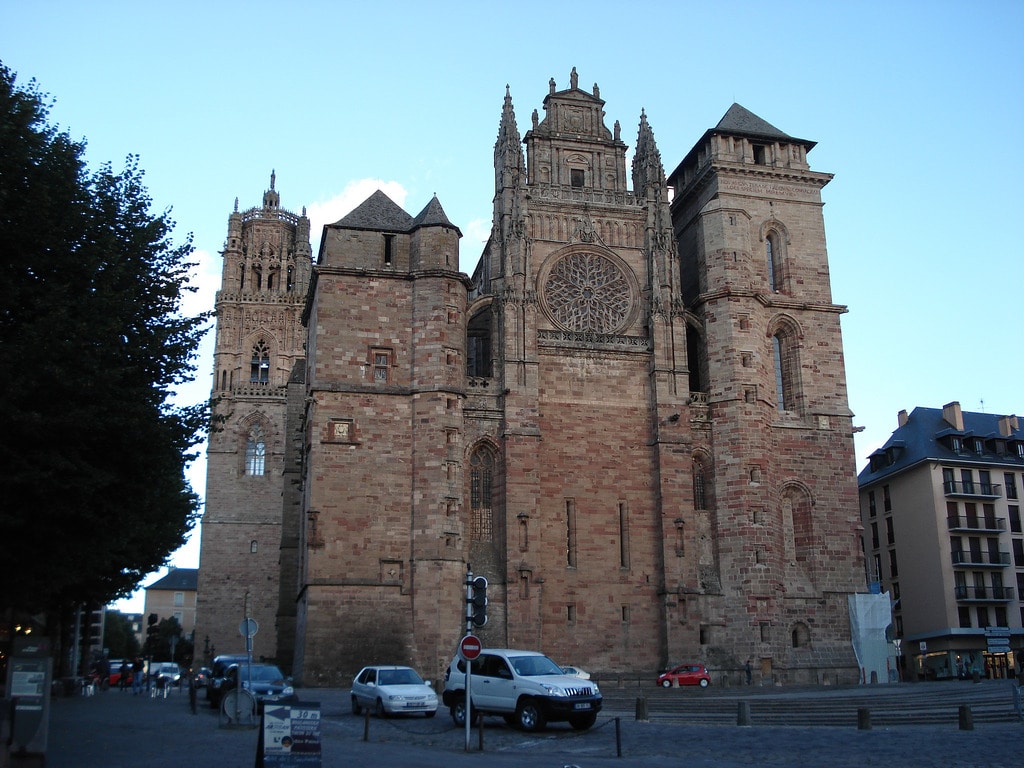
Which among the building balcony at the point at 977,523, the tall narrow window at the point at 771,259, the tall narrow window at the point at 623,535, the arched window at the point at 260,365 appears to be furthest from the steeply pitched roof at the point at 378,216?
the building balcony at the point at 977,523

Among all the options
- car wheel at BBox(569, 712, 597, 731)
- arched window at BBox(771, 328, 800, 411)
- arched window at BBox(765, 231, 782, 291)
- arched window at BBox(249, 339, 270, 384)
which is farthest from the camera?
arched window at BBox(249, 339, 270, 384)

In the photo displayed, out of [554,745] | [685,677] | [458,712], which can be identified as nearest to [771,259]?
[685,677]

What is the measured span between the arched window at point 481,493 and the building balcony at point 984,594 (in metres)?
28.5

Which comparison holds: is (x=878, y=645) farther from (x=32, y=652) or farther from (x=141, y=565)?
(x=32, y=652)

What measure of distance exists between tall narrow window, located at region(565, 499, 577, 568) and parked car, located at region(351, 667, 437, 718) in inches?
593

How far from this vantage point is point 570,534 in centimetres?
3872

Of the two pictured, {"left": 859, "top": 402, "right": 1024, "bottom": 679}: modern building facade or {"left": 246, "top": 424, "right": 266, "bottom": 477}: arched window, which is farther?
{"left": 246, "top": 424, "right": 266, "bottom": 477}: arched window

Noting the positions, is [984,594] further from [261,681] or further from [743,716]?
[261,681]

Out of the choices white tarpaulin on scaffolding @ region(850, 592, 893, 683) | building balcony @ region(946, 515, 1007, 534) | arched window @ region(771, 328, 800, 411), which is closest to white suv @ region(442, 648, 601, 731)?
white tarpaulin on scaffolding @ region(850, 592, 893, 683)

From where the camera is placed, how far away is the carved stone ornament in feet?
136

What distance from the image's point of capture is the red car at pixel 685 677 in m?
36.0

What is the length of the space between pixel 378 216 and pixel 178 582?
285 feet

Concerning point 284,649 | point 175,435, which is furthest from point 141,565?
point 175,435

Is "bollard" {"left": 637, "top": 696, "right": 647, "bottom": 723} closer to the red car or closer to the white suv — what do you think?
the white suv
